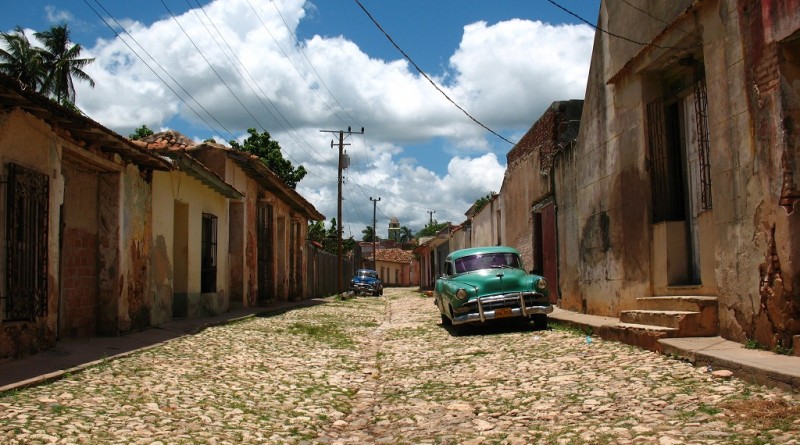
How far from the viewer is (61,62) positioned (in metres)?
36.8

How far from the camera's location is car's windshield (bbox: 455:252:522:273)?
12.6 meters

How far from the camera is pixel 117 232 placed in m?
10.8

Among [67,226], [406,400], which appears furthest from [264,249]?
[406,400]

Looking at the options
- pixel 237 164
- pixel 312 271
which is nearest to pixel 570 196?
pixel 237 164

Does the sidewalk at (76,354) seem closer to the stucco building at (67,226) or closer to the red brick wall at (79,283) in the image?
the stucco building at (67,226)

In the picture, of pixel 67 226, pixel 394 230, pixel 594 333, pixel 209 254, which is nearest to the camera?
pixel 594 333

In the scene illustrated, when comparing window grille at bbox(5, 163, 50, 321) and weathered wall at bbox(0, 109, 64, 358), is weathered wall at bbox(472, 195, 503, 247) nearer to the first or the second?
weathered wall at bbox(0, 109, 64, 358)

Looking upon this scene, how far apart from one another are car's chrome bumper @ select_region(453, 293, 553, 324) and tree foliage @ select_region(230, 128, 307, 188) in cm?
2867

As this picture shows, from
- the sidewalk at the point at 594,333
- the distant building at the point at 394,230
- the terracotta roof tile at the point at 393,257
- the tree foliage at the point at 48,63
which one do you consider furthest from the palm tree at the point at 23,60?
the distant building at the point at 394,230

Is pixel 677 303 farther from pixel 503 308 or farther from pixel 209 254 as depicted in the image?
pixel 209 254

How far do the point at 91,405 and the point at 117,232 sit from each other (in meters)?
5.71

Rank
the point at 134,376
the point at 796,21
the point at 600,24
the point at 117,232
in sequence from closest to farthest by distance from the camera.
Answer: the point at 796,21, the point at 134,376, the point at 117,232, the point at 600,24

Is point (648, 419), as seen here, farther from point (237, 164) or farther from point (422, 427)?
point (237, 164)

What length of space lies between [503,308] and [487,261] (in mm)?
1647
